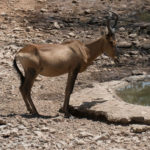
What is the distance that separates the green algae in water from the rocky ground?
1.53 m

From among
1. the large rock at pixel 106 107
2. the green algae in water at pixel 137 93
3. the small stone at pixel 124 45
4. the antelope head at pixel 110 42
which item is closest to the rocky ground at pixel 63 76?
the small stone at pixel 124 45

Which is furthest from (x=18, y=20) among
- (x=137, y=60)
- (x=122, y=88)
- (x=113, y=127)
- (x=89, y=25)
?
(x=113, y=127)

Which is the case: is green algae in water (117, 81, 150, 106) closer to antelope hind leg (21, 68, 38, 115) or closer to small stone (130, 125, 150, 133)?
small stone (130, 125, 150, 133)

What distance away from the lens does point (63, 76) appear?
13.7 metres

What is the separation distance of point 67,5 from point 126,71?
7.92 meters

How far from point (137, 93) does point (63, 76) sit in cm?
314

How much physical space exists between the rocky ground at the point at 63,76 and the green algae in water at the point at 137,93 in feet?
5.02

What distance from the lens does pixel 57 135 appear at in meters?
8.07

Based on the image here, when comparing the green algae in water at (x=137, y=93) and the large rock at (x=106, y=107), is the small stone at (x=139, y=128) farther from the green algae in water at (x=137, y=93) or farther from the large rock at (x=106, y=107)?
the green algae in water at (x=137, y=93)

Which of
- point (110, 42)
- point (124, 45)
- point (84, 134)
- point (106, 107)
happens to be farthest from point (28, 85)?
point (124, 45)

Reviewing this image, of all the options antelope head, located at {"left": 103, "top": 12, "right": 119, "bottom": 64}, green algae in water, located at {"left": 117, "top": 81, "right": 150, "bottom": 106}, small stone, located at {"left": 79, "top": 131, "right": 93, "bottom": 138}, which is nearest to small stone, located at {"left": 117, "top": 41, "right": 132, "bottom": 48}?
green algae in water, located at {"left": 117, "top": 81, "right": 150, "bottom": 106}

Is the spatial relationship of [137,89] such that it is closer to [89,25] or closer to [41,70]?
[41,70]

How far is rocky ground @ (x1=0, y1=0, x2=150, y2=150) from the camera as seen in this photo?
7.85m

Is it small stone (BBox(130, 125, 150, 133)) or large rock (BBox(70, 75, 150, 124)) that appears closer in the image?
small stone (BBox(130, 125, 150, 133))
